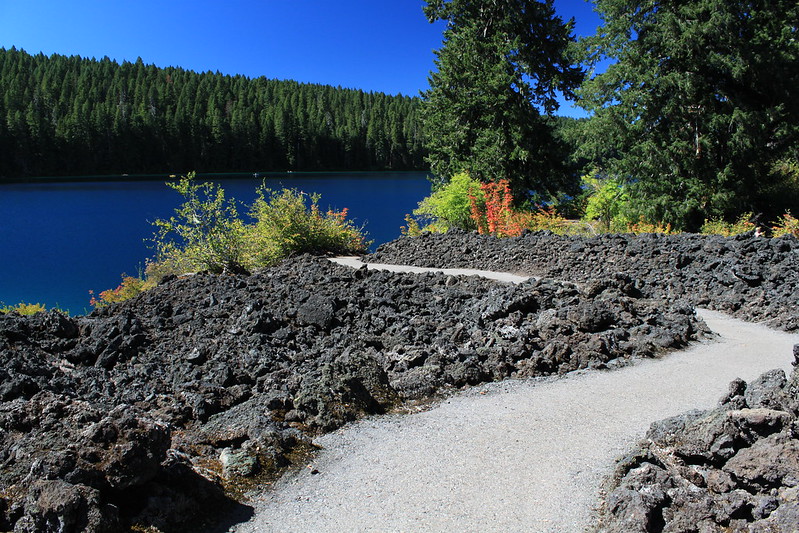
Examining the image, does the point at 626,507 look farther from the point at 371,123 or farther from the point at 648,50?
the point at 371,123

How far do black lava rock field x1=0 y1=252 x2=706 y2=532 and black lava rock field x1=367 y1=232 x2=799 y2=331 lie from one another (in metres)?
1.19

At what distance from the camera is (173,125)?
88.4 metres

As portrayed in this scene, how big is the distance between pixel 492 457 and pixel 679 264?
7385 millimetres

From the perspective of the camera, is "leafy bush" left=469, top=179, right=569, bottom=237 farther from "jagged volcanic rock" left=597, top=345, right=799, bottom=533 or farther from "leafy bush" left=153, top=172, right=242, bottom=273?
"jagged volcanic rock" left=597, top=345, right=799, bottom=533

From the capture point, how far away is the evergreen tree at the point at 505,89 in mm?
19875

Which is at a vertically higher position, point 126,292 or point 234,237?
point 234,237

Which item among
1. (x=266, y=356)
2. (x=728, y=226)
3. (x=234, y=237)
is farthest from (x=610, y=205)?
(x=266, y=356)

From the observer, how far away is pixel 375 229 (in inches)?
1132

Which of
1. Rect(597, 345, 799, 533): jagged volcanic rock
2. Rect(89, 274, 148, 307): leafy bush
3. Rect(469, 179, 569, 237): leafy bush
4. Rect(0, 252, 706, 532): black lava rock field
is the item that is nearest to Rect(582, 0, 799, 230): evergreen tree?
Rect(469, 179, 569, 237): leafy bush

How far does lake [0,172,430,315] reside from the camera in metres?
19.0

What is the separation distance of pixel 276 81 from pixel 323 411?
137899 mm

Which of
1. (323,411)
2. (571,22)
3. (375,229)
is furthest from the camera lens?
(375,229)

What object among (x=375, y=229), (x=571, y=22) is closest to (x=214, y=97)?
(x=375, y=229)

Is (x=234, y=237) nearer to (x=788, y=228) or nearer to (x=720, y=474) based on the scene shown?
(x=720, y=474)
